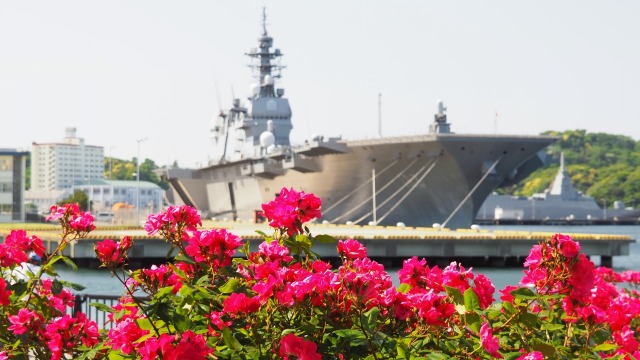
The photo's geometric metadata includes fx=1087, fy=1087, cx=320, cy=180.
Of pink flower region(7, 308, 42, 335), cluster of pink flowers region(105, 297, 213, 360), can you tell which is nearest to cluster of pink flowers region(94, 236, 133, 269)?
cluster of pink flowers region(105, 297, 213, 360)

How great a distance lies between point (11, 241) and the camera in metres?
5.68

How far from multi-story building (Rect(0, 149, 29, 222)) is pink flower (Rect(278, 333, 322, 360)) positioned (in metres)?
71.3

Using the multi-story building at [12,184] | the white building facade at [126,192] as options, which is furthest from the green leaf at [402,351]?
the white building facade at [126,192]

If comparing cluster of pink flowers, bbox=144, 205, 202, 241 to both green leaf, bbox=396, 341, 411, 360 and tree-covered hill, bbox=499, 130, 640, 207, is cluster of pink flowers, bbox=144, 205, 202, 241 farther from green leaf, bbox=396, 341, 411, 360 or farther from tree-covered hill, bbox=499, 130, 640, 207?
tree-covered hill, bbox=499, 130, 640, 207

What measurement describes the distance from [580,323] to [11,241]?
292 cm

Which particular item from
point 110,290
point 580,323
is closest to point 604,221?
point 110,290

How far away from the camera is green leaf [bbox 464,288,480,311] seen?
4.54 m

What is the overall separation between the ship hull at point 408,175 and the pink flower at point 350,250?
1533 inches

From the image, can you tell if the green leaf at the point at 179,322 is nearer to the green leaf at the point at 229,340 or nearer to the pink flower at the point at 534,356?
the green leaf at the point at 229,340

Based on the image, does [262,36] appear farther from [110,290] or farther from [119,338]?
[119,338]

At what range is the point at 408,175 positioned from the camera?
48.2 metres

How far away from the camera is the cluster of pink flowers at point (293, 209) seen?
4.90 m

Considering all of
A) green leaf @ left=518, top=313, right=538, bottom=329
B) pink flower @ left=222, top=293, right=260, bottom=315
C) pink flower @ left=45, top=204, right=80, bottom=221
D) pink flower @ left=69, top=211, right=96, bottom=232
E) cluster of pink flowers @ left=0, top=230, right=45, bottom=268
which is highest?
pink flower @ left=45, top=204, right=80, bottom=221

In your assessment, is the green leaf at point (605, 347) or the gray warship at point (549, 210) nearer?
the green leaf at point (605, 347)
